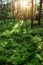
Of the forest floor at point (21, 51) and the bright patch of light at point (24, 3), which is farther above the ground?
the bright patch of light at point (24, 3)

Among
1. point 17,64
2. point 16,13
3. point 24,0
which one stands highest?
point 24,0

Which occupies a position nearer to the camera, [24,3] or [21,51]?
[21,51]

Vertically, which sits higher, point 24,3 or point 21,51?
point 24,3

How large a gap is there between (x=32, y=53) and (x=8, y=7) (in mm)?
11064

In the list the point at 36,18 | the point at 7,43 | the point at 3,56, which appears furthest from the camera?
the point at 36,18

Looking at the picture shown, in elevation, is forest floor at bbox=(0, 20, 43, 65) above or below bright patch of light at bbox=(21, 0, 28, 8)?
below

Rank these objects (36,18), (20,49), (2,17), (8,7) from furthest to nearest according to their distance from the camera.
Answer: (8,7)
(2,17)
(36,18)
(20,49)

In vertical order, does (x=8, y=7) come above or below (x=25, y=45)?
above

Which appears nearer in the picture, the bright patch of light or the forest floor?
the forest floor

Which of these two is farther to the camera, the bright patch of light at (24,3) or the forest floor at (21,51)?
the bright patch of light at (24,3)

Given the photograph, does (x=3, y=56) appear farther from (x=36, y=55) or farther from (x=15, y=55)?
(x=36, y=55)

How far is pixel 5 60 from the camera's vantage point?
7.00 m

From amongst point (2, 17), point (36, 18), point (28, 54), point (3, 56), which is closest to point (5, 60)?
point (3, 56)

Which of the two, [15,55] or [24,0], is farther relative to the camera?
[24,0]
